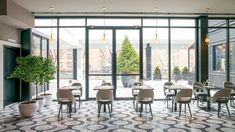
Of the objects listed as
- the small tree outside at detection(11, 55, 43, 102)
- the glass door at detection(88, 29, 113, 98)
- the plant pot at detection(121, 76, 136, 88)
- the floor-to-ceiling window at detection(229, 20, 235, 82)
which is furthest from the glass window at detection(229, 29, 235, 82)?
the small tree outside at detection(11, 55, 43, 102)

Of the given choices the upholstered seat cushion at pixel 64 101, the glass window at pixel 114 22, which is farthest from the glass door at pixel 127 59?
Result: the upholstered seat cushion at pixel 64 101

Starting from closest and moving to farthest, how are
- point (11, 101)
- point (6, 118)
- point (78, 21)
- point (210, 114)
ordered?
point (6, 118)
point (210, 114)
point (11, 101)
point (78, 21)

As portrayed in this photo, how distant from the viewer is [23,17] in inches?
313

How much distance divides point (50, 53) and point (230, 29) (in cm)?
772

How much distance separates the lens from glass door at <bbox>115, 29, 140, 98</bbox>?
31.6 ft

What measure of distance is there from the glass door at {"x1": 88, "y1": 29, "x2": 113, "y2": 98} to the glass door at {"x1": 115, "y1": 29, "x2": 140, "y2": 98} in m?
0.33

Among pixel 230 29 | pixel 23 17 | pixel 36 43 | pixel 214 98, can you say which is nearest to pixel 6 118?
pixel 23 17

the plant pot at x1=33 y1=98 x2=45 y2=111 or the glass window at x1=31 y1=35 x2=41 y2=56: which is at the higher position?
the glass window at x1=31 y1=35 x2=41 y2=56

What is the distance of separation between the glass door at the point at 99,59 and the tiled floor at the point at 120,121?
224 cm

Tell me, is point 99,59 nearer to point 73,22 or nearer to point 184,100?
point 73,22

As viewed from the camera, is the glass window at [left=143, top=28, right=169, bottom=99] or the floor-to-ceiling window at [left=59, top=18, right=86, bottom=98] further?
the glass window at [left=143, top=28, right=169, bottom=99]

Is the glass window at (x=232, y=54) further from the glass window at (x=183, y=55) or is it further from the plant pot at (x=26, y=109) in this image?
the plant pot at (x=26, y=109)

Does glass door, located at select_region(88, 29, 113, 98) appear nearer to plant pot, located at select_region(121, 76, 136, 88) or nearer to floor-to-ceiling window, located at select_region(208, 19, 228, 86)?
plant pot, located at select_region(121, 76, 136, 88)

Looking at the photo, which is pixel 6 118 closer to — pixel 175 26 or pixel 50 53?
pixel 50 53
